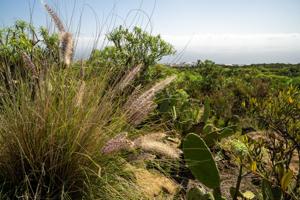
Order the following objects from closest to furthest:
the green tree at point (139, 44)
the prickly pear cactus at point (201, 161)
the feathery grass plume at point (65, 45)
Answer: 1. the feathery grass plume at point (65, 45)
2. the prickly pear cactus at point (201, 161)
3. the green tree at point (139, 44)

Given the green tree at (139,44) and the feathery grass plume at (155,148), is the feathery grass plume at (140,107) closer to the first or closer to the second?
the feathery grass plume at (155,148)

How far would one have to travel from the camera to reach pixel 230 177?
3.36 m

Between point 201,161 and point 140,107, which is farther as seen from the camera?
point 201,161

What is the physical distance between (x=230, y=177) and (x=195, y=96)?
671 cm

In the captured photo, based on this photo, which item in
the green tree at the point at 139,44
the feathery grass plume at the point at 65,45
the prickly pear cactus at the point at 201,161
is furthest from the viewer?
the green tree at the point at 139,44

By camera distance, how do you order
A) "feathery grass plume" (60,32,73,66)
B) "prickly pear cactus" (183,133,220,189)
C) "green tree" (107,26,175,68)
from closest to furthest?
"feathery grass plume" (60,32,73,66) < "prickly pear cactus" (183,133,220,189) < "green tree" (107,26,175,68)

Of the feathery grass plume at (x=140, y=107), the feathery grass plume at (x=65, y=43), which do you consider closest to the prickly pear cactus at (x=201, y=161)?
the feathery grass plume at (x=140, y=107)

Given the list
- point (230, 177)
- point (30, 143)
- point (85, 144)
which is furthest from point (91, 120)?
point (230, 177)

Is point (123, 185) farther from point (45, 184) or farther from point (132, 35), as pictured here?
point (132, 35)

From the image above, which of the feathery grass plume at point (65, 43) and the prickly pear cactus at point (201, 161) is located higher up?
the feathery grass plume at point (65, 43)

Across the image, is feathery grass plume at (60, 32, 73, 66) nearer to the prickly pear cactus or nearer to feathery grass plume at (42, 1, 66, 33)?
feathery grass plume at (42, 1, 66, 33)

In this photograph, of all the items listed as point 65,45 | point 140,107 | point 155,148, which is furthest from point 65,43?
point 155,148

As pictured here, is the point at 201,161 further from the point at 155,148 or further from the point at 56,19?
the point at 56,19

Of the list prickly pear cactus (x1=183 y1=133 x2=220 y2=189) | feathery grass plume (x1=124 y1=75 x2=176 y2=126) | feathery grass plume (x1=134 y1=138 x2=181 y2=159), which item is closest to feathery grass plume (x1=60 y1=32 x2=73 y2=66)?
feathery grass plume (x1=124 y1=75 x2=176 y2=126)
